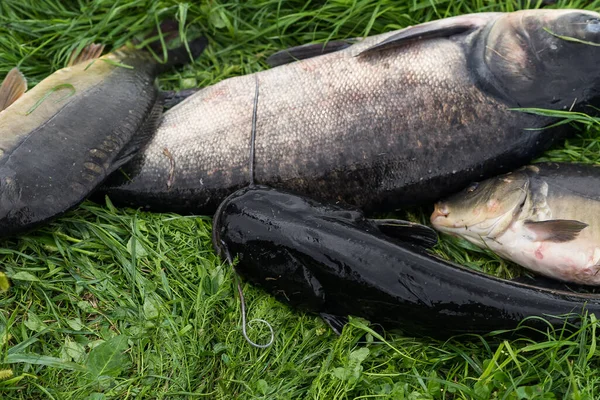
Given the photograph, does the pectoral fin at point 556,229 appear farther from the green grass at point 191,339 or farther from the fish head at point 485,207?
the green grass at point 191,339

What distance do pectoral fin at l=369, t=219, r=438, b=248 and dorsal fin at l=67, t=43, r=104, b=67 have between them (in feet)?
7.32

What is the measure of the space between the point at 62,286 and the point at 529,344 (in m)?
2.76

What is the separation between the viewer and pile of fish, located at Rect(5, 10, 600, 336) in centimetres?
347

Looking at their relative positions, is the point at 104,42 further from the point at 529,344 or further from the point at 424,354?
the point at 529,344

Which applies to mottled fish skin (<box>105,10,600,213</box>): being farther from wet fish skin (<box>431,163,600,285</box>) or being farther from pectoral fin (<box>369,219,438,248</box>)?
pectoral fin (<box>369,219,438,248</box>)

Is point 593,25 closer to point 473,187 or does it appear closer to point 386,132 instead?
point 473,187

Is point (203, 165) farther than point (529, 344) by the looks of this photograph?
Yes

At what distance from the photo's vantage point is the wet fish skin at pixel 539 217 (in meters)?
3.62

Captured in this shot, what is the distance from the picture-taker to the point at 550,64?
3.69 meters

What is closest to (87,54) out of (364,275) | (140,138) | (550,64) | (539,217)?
(140,138)

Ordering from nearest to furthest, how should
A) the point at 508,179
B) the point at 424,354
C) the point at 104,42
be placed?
the point at 424,354 < the point at 508,179 < the point at 104,42

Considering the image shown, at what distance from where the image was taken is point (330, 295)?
3471mm

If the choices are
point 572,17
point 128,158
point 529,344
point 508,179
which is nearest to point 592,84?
point 572,17

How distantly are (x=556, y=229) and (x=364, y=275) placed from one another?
1.19 metres
